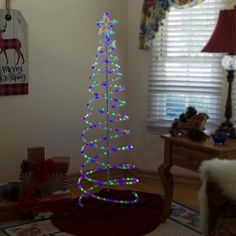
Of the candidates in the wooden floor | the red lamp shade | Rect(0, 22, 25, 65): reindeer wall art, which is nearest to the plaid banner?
Rect(0, 22, 25, 65): reindeer wall art

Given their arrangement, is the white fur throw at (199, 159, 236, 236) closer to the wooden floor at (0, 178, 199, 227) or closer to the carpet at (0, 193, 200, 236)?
the carpet at (0, 193, 200, 236)

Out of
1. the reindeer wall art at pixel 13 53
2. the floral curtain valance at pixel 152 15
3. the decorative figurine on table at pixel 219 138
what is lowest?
the decorative figurine on table at pixel 219 138

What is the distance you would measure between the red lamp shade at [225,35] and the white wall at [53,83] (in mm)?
1473

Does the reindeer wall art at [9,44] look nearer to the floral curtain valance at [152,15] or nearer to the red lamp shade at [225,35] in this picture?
the floral curtain valance at [152,15]

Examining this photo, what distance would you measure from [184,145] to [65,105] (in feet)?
4.67

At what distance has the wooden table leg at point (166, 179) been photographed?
3.05 m

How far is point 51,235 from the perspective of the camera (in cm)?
291

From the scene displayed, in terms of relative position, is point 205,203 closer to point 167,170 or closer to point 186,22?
point 167,170

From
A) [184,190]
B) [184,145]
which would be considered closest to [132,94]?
[184,190]

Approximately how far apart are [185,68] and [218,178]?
186 cm

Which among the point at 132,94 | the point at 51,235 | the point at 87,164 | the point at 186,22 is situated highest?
the point at 186,22

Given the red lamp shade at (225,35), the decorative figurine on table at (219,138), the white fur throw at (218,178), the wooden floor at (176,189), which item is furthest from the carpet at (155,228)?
the red lamp shade at (225,35)

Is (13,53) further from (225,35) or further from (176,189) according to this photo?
(176,189)

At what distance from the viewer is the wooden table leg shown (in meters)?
3.05
